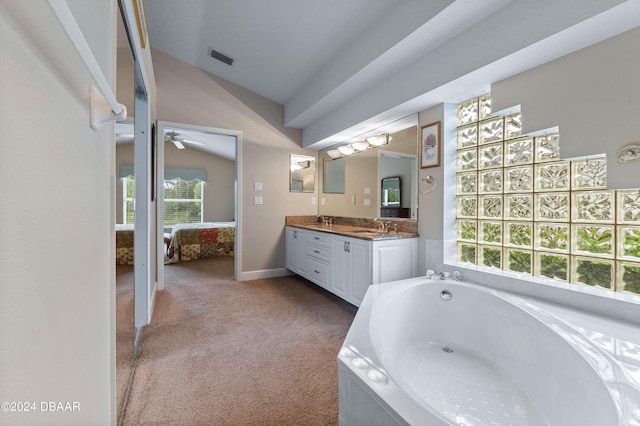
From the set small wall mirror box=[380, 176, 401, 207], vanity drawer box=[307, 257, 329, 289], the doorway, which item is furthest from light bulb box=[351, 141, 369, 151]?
the doorway

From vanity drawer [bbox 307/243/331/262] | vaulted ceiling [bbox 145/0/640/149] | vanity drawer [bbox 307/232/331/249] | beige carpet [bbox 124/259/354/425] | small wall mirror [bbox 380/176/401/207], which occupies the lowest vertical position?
beige carpet [bbox 124/259/354/425]

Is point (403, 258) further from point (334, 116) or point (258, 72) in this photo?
point (258, 72)

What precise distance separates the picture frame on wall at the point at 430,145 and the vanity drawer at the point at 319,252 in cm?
133

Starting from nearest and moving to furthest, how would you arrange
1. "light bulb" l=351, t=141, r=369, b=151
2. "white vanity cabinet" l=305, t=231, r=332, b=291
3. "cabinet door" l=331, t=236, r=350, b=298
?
"cabinet door" l=331, t=236, r=350, b=298 → "white vanity cabinet" l=305, t=231, r=332, b=291 → "light bulb" l=351, t=141, r=369, b=151

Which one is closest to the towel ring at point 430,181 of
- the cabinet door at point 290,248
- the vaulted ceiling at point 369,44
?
the vaulted ceiling at point 369,44

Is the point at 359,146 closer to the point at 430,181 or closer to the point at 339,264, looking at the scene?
the point at 430,181

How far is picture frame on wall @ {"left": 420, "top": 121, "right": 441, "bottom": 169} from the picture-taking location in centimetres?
242

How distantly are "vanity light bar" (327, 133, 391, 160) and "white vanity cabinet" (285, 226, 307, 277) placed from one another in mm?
1178

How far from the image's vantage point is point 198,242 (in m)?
5.21

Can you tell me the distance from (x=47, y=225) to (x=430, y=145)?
99.1 inches

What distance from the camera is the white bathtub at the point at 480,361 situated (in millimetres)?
919

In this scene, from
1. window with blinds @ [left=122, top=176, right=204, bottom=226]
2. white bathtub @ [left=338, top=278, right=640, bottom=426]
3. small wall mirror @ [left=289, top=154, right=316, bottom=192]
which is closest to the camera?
white bathtub @ [left=338, top=278, right=640, bottom=426]

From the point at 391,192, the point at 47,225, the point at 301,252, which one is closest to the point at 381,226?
the point at 391,192

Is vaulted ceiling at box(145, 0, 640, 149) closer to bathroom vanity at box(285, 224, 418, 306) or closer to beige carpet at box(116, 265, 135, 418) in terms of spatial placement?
bathroom vanity at box(285, 224, 418, 306)
